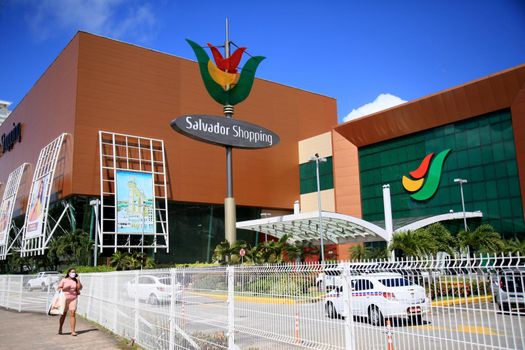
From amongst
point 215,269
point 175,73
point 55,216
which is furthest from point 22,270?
point 215,269

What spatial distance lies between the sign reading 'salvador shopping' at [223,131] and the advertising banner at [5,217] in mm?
26735

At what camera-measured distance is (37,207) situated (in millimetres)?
40281

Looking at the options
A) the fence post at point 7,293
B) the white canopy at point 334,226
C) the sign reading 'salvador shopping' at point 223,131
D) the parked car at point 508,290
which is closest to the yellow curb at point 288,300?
the parked car at point 508,290

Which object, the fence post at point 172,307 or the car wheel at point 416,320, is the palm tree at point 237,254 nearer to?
the fence post at point 172,307

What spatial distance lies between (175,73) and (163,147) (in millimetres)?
7256

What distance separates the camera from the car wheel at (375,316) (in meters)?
5.41

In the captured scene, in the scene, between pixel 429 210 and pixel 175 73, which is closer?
pixel 429 210

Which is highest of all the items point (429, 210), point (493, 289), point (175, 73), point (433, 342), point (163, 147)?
point (175, 73)

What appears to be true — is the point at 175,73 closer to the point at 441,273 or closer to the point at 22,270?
the point at 22,270

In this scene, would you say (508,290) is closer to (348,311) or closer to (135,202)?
(348,311)

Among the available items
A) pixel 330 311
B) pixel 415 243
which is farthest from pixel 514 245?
pixel 330 311

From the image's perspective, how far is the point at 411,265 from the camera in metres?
4.90

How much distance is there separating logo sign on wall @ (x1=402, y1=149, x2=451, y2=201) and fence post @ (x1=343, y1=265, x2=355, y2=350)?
112 ft

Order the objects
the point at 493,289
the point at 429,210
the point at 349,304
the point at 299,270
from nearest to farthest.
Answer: the point at 493,289, the point at 349,304, the point at 299,270, the point at 429,210
